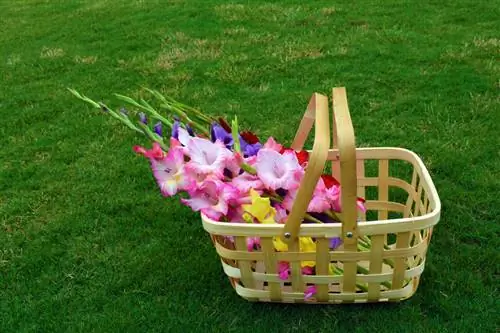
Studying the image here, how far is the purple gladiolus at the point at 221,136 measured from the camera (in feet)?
7.57

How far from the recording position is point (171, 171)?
7.21 ft

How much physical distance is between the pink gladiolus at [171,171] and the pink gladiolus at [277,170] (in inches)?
10.3

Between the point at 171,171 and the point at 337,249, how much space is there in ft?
2.09

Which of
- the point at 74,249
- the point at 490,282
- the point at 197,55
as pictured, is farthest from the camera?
the point at 197,55

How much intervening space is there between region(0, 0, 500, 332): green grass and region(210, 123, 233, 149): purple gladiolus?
59 cm

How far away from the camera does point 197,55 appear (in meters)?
5.39

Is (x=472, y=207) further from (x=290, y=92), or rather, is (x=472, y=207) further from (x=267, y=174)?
(x=290, y=92)

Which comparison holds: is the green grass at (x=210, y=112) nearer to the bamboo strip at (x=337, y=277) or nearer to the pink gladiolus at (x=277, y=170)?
the bamboo strip at (x=337, y=277)

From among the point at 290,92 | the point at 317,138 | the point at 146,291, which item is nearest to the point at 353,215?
the point at 317,138

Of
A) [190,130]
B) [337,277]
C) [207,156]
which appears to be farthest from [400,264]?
[190,130]

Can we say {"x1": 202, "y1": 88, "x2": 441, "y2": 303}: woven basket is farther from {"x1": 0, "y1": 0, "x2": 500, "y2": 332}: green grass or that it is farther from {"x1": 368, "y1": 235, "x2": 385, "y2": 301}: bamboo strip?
{"x1": 0, "y1": 0, "x2": 500, "y2": 332}: green grass

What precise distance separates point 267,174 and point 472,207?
1.24m

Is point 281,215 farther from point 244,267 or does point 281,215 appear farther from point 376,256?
point 376,256

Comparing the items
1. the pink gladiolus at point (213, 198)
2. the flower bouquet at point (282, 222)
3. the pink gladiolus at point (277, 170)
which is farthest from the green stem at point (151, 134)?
the pink gladiolus at point (277, 170)
